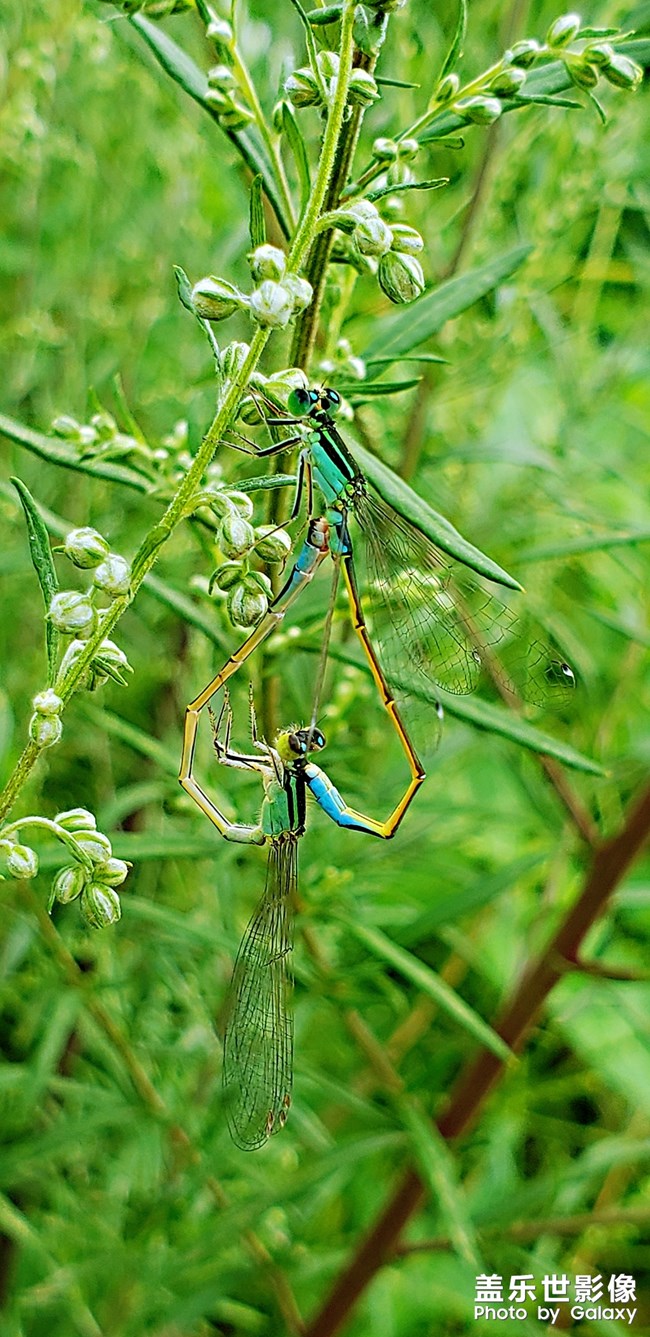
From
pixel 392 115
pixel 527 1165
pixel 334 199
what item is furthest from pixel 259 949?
pixel 527 1165

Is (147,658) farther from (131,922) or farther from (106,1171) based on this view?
(106,1171)

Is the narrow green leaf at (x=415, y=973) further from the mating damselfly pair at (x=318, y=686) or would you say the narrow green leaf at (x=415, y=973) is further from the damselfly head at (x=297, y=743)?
the damselfly head at (x=297, y=743)

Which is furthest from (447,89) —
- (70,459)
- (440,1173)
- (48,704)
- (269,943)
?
(440,1173)

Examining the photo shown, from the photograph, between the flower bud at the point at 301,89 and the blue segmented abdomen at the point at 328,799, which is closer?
the flower bud at the point at 301,89

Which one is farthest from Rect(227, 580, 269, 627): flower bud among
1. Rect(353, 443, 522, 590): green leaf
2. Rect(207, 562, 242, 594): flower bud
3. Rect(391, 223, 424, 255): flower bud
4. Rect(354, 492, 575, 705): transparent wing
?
Rect(354, 492, 575, 705): transparent wing

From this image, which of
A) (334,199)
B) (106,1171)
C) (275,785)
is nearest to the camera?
(334,199)

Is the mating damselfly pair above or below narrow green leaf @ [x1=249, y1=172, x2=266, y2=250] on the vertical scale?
below

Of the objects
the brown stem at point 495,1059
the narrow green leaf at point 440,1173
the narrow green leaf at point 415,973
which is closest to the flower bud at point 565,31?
the narrow green leaf at point 415,973

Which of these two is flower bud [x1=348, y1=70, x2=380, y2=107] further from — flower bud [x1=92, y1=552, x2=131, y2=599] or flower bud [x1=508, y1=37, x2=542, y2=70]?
flower bud [x1=92, y1=552, x2=131, y2=599]
